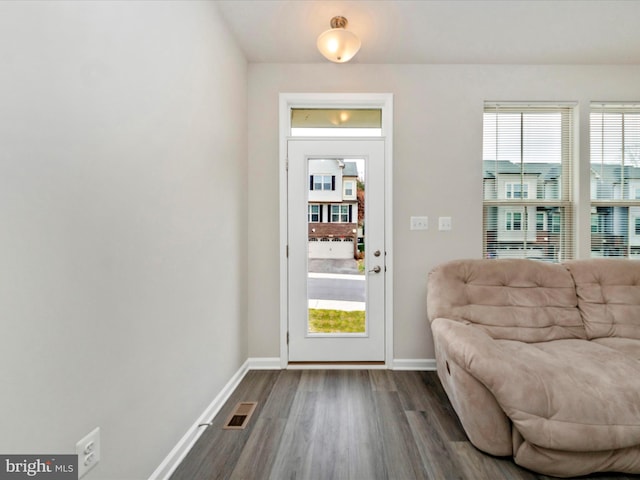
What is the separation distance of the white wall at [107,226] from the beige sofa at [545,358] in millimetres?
1575

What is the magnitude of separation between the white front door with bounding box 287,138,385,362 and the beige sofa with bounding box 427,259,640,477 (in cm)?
60

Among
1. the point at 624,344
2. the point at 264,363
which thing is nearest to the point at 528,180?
the point at 624,344

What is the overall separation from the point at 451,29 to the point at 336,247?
1881 millimetres

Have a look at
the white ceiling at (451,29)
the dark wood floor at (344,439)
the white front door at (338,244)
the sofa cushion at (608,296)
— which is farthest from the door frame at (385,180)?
the sofa cushion at (608,296)

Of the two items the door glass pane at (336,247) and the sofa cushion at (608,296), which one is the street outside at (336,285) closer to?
the door glass pane at (336,247)

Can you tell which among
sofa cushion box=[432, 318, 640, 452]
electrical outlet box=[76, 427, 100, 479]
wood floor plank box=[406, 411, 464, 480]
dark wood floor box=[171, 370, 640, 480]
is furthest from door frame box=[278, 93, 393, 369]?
electrical outlet box=[76, 427, 100, 479]

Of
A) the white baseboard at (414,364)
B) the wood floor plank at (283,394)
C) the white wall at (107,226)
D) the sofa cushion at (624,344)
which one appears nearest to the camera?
the white wall at (107,226)

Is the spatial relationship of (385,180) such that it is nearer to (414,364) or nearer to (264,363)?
(414,364)

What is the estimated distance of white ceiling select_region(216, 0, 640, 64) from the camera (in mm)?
2014

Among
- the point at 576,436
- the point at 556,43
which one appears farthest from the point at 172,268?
the point at 556,43

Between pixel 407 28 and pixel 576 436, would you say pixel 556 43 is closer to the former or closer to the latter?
pixel 407 28

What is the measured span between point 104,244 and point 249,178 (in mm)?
1714

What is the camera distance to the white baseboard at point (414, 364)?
2.66 m

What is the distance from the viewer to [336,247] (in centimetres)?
270
